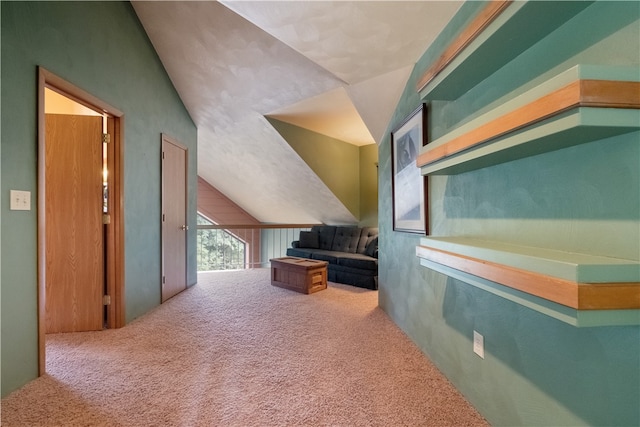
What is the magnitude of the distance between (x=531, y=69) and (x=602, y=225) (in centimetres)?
64

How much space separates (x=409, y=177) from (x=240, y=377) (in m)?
1.87

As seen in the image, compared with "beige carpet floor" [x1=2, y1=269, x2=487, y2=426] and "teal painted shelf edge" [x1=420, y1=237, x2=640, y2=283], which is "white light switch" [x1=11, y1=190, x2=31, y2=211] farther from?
"teal painted shelf edge" [x1=420, y1=237, x2=640, y2=283]

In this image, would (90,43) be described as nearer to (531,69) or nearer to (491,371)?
(531,69)

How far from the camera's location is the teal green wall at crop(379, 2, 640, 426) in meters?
0.81

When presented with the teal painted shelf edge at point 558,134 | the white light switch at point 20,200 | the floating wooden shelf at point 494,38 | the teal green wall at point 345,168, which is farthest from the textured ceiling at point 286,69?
the white light switch at point 20,200

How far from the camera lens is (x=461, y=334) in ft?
5.24

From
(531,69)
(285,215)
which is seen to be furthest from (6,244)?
(285,215)

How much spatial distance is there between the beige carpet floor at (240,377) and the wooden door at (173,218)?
0.71m

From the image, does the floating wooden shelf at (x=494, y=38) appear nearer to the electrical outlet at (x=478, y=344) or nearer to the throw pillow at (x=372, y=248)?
the electrical outlet at (x=478, y=344)

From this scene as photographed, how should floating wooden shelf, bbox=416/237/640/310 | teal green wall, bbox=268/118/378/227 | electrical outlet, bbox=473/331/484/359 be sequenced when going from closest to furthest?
floating wooden shelf, bbox=416/237/640/310 < electrical outlet, bbox=473/331/484/359 < teal green wall, bbox=268/118/378/227

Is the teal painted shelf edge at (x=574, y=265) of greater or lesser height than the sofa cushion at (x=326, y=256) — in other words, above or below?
above

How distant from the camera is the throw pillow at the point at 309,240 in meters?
5.60

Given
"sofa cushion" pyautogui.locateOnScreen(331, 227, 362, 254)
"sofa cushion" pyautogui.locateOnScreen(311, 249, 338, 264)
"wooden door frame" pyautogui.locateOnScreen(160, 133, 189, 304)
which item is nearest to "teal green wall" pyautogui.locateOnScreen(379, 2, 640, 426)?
"sofa cushion" pyautogui.locateOnScreen(311, 249, 338, 264)

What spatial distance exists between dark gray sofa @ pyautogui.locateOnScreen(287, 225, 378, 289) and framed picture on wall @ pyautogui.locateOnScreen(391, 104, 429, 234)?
165 cm
